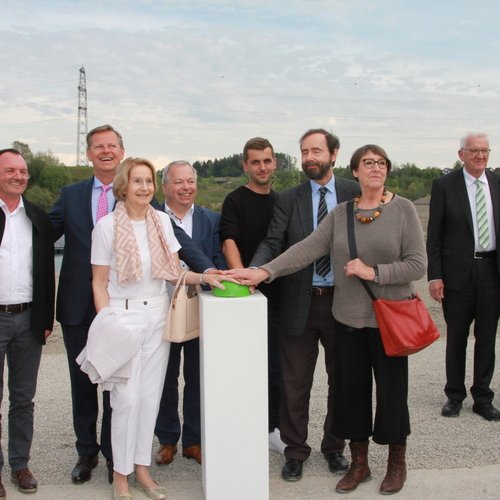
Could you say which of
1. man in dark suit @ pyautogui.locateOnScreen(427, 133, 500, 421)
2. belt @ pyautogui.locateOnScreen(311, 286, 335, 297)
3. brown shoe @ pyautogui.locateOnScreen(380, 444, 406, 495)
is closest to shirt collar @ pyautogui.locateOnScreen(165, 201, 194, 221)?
belt @ pyautogui.locateOnScreen(311, 286, 335, 297)

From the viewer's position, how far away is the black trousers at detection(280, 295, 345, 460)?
4504 millimetres

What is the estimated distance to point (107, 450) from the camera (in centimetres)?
441

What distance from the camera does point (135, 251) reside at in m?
3.91

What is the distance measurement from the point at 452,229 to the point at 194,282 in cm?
263

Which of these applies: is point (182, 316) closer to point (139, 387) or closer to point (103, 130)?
point (139, 387)

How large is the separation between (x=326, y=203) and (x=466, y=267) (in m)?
1.75

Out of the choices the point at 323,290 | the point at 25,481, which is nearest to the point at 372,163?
the point at 323,290

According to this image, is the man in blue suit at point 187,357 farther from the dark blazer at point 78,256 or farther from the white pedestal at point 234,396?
the white pedestal at point 234,396

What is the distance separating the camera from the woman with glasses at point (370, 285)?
4012 millimetres

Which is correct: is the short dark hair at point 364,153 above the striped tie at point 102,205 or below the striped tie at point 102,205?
above

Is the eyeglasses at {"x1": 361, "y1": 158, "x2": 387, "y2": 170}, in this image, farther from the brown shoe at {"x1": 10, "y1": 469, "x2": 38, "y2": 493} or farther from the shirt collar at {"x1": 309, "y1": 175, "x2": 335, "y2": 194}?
the brown shoe at {"x1": 10, "y1": 469, "x2": 38, "y2": 493}

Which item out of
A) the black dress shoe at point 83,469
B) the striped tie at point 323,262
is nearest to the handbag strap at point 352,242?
the striped tie at point 323,262

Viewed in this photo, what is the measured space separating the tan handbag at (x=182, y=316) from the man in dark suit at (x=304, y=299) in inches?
20.7

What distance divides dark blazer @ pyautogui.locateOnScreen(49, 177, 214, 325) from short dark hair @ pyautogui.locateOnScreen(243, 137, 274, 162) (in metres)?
0.88
